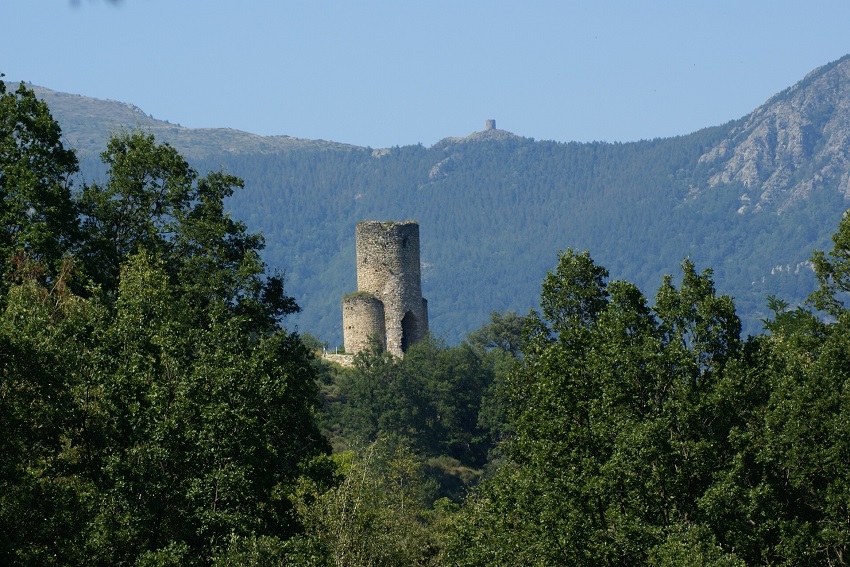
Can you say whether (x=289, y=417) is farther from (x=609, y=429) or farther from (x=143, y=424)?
(x=609, y=429)

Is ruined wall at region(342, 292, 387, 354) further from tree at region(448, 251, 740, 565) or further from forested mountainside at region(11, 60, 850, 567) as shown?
tree at region(448, 251, 740, 565)

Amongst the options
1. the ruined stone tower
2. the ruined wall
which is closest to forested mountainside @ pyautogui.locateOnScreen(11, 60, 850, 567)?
the ruined stone tower

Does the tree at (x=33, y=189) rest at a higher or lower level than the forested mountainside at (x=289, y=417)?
higher

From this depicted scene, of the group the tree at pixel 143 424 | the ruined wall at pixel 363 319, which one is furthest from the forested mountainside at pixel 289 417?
the ruined wall at pixel 363 319

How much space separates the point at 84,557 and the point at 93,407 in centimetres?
282

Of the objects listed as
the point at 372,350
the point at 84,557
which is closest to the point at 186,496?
the point at 84,557

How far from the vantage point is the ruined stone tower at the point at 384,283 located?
2689 inches

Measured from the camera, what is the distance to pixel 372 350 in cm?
6944

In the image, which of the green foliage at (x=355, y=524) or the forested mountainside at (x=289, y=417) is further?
the green foliage at (x=355, y=524)

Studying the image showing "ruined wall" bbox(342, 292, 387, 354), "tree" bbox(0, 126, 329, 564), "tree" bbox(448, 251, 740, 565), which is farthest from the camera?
"ruined wall" bbox(342, 292, 387, 354)

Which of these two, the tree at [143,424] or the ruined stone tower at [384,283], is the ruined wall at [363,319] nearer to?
the ruined stone tower at [384,283]

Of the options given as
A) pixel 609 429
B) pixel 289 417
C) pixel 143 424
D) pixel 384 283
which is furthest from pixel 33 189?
pixel 384 283

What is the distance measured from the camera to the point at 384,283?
6856 centimetres

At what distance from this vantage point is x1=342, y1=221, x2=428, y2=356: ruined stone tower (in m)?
68.3
